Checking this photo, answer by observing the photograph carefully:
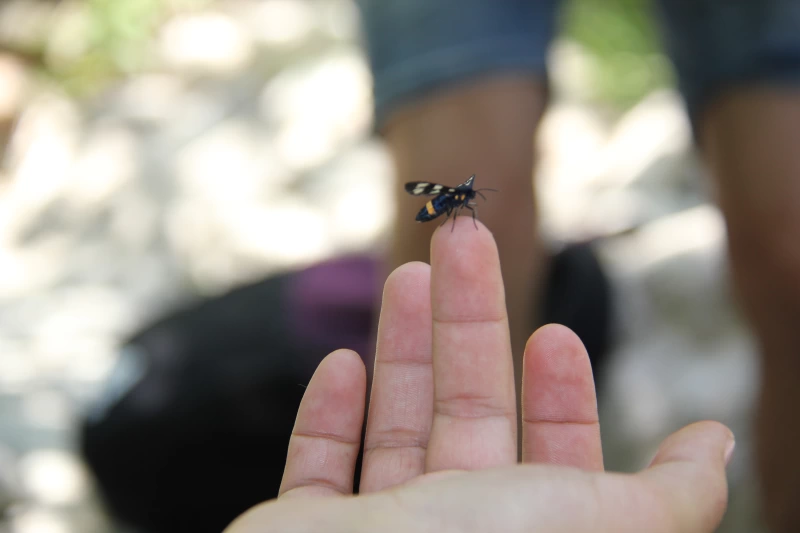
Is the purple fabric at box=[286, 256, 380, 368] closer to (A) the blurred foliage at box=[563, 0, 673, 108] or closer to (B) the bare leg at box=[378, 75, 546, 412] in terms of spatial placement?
(B) the bare leg at box=[378, 75, 546, 412]

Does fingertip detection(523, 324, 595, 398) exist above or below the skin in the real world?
below

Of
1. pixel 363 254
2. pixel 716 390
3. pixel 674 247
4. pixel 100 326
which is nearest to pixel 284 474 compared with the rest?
pixel 363 254

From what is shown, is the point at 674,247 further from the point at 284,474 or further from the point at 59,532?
the point at 59,532

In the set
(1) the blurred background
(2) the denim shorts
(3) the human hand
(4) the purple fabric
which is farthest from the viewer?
(1) the blurred background

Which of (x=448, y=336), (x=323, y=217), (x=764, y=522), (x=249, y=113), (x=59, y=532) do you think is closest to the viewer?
(x=448, y=336)

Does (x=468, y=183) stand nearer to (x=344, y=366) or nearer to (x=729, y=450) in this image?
(x=344, y=366)

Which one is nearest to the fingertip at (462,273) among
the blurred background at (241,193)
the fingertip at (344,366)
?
the fingertip at (344,366)

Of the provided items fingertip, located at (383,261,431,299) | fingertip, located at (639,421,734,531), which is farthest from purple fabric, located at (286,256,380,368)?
fingertip, located at (639,421,734,531)
